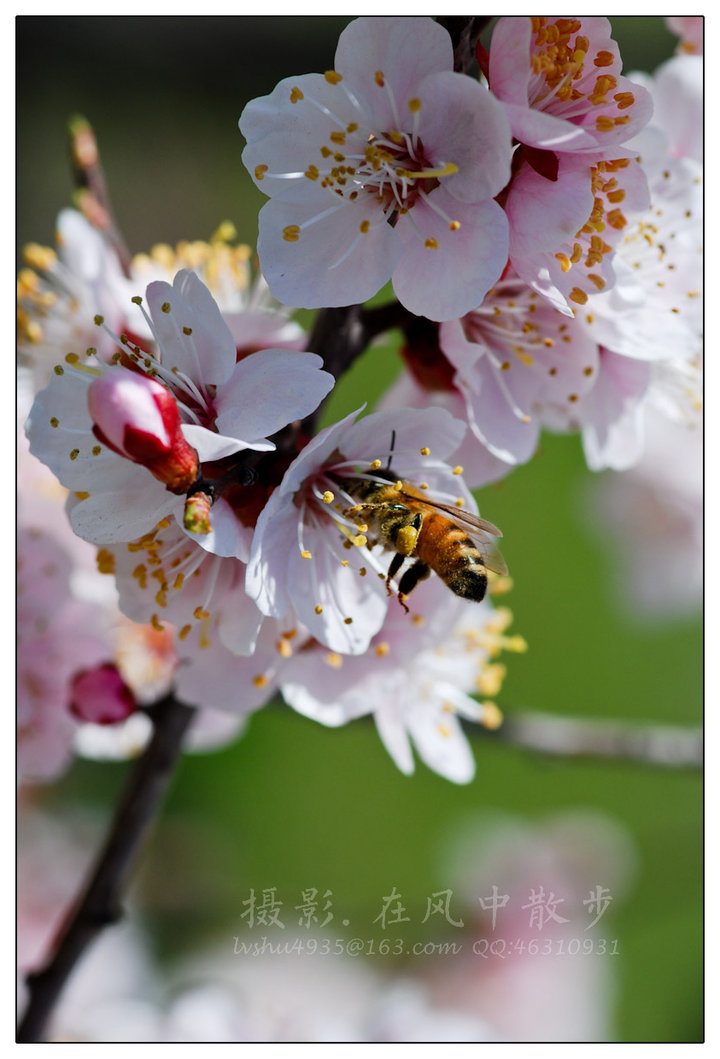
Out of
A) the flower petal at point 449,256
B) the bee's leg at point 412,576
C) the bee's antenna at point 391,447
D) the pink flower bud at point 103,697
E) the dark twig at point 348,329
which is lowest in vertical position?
the pink flower bud at point 103,697

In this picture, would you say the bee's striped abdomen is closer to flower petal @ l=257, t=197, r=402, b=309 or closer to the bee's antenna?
the bee's antenna

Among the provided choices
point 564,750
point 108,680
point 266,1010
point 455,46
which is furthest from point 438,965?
point 455,46

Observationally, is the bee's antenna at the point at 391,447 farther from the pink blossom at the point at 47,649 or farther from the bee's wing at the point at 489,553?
the pink blossom at the point at 47,649

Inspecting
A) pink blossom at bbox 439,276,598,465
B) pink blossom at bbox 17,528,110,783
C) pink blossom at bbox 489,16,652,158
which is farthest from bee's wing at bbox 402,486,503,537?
pink blossom at bbox 17,528,110,783

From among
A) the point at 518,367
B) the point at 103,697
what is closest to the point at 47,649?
the point at 103,697

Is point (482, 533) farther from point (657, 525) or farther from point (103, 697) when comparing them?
point (657, 525)

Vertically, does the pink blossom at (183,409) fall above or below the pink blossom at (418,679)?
above

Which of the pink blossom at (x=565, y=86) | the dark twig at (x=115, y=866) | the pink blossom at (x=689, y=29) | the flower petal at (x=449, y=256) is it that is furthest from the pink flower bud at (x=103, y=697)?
the pink blossom at (x=689, y=29)
